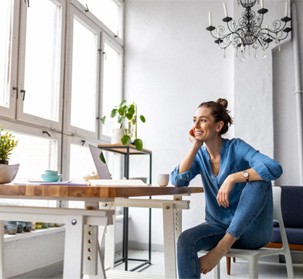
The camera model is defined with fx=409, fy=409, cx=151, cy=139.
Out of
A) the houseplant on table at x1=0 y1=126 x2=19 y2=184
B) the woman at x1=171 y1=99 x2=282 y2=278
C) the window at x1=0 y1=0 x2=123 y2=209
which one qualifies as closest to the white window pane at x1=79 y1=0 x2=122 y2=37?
the window at x1=0 y1=0 x2=123 y2=209

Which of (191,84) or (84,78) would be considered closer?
(84,78)

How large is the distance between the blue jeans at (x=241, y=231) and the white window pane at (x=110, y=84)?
269 centimetres

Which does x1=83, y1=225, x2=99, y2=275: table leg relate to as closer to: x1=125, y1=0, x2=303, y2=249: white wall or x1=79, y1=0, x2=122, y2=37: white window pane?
x1=125, y1=0, x2=303, y2=249: white wall

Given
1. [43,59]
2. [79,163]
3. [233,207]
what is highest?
[43,59]

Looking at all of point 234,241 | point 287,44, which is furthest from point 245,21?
Result: point 234,241

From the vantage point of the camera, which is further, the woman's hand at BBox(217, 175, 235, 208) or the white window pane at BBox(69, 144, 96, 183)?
the white window pane at BBox(69, 144, 96, 183)

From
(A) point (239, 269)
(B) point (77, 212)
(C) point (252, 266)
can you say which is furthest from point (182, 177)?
(A) point (239, 269)

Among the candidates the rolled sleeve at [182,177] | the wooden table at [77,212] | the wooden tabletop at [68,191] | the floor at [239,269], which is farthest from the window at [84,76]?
the wooden tabletop at [68,191]

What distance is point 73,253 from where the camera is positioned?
1.24m

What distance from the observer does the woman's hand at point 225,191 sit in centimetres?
175

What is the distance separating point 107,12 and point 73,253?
12.7ft

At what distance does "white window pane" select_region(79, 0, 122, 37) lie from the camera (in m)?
4.28

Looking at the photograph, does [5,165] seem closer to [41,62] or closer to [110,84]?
[41,62]

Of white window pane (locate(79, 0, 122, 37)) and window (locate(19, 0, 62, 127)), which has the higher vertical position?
white window pane (locate(79, 0, 122, 37))
